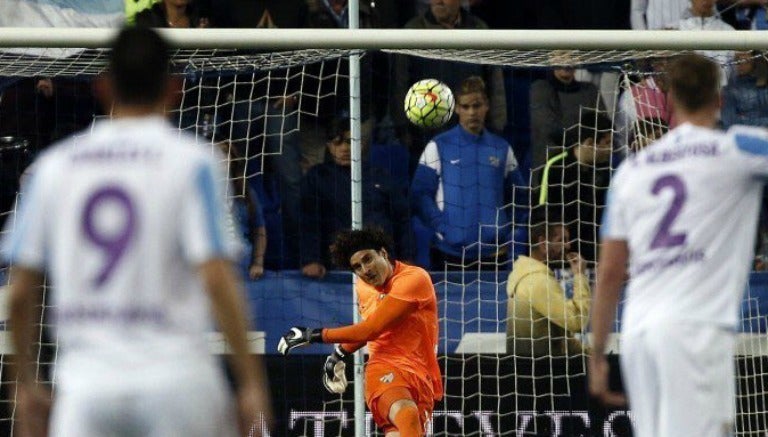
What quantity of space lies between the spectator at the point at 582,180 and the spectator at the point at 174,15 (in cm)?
275

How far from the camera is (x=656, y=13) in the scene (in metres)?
12.1

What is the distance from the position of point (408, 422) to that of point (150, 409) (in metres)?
5.56

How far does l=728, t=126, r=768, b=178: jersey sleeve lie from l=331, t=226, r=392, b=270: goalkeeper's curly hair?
4483 mm

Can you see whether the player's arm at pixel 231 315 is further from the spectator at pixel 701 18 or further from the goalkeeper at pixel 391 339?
the spectator at pixel 701 18

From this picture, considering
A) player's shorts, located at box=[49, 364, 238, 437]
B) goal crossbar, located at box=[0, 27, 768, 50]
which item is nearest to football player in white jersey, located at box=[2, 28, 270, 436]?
player's shorts, located at box=[49, 364, 238, 437]

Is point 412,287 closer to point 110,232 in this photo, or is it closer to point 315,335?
point 315,335

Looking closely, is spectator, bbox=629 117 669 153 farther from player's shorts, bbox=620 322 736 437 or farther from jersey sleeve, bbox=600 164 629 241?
player's shorts, bbox=620 322 736 437

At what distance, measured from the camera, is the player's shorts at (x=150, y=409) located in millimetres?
4031

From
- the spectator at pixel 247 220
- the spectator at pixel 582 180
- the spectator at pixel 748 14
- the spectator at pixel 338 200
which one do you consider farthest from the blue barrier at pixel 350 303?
Result: the spectator at pixel 748 14

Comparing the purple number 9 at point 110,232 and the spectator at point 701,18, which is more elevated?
the spectator at point 701,18

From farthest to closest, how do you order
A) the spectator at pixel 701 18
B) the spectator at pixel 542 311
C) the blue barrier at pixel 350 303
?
1. the spectator at pixel 701 18
2. the blue barrier at pixel 350 303
3. the spectator at pixel 542 311

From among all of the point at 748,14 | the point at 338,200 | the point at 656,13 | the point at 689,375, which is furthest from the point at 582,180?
the point at 689,375

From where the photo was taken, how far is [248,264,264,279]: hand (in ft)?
35.3

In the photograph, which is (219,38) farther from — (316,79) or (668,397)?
(668,397)
